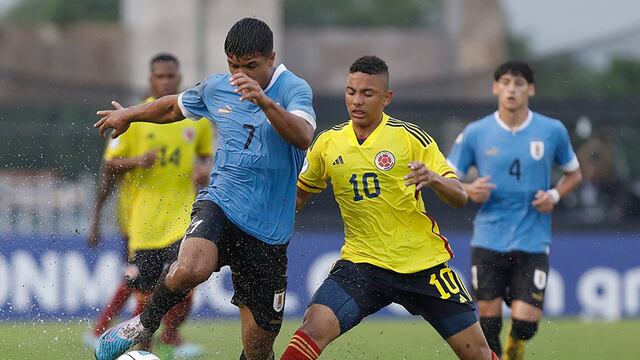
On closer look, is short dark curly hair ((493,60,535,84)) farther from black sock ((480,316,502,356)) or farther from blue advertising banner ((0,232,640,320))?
blue advertising banner ((0,232,640,320))

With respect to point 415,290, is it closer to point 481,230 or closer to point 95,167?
point 481,230

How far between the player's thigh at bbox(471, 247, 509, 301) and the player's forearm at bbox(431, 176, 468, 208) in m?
2.68

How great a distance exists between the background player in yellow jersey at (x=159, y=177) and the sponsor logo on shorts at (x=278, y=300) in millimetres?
2764

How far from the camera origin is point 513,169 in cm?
1112

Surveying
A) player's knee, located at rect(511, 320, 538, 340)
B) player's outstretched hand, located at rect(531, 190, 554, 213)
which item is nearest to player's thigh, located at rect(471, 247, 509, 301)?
player's knee, located at rect(511, 320, 538, 340)

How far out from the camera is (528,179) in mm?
11094

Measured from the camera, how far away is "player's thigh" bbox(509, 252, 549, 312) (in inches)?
422

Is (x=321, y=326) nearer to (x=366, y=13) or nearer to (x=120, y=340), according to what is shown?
(x=120, y=340)

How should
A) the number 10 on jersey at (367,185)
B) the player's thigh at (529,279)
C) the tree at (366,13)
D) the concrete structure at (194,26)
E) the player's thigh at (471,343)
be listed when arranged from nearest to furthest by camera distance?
1. the player's thigh at (471,343)
2. the number 10 on jersey at (367,185)
3. the player's thigh at (529,279)
4. the concrete structure at (194,26)
5. the tree at (366,13)

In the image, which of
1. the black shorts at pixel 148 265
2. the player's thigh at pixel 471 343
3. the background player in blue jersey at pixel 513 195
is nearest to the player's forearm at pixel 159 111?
the player's thigh at pixel 471 343

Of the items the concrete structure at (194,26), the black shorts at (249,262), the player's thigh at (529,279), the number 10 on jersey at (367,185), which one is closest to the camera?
the black shorts at (249,262)

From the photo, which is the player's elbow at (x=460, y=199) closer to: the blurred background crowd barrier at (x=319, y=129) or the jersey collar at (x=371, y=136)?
the jersey collar at (x=371, y=136)

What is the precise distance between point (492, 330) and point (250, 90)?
380 cm

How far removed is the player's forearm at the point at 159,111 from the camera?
28.2ft
